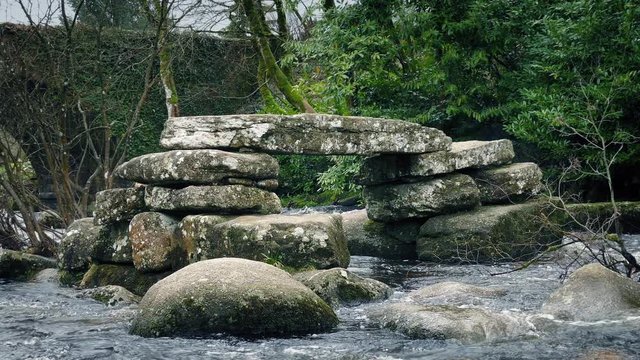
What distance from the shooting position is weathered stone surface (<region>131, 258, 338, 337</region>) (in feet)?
23.6

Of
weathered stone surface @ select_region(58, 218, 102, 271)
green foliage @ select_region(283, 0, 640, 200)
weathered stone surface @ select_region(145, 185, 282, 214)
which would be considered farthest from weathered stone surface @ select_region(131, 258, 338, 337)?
green foliage @ select_region(283, 0, 640, 200)

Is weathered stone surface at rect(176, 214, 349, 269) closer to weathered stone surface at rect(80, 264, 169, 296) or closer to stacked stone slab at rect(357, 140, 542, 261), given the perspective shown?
weathered stone surface at rect(80, 264, 169, 296)

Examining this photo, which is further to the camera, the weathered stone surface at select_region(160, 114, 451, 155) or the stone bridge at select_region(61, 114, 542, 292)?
the weathered stone surface at select_region(160, 114, 451, 155)

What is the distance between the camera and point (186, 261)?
32.7 ft

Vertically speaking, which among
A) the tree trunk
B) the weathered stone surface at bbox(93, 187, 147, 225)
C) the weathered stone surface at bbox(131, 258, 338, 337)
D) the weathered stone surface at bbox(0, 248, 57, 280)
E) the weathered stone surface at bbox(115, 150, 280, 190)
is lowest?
the weathered stone surface at bbox(0, 248, 57, 280)

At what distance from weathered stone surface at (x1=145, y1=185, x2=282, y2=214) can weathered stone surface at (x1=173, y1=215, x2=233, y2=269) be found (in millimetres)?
146

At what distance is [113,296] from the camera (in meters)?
9.38

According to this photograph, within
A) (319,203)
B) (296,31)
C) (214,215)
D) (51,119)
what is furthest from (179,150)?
(296,31)

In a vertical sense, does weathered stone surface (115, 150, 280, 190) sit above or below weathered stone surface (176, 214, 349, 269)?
above

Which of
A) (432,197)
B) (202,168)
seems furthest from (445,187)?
(202,168)

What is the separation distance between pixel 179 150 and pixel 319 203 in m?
12.3

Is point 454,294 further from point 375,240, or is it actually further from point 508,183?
point 375,240

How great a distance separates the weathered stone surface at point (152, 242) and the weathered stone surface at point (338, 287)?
2001 mm

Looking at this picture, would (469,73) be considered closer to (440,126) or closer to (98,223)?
(440,126)
